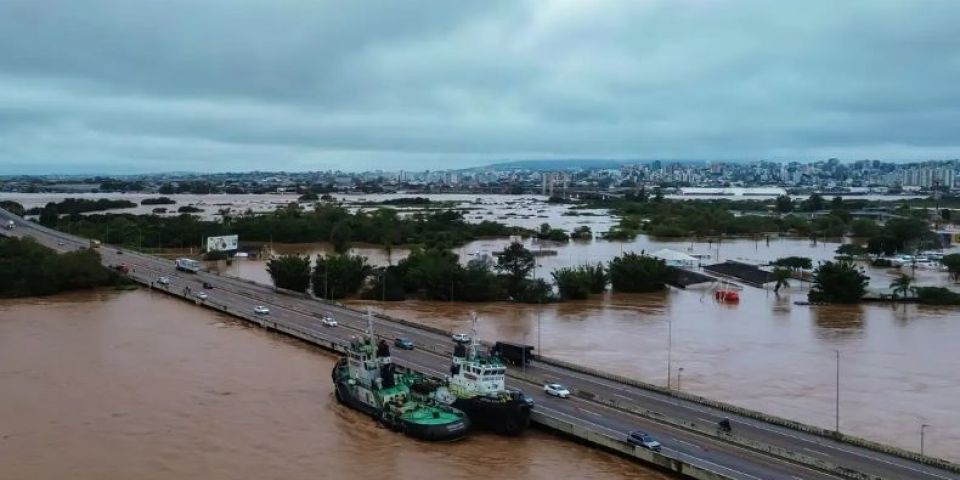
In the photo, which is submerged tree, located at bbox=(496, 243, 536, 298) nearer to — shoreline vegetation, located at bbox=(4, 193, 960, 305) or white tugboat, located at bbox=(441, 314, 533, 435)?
shoreline vegetation, located at bbox=(4, 193, 960, 305)

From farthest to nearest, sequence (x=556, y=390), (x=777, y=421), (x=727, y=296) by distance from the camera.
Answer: (x=727, y=296) → (x=556, y=390) → (x=777, y=421)

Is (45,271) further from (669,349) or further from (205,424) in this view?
(669,349)

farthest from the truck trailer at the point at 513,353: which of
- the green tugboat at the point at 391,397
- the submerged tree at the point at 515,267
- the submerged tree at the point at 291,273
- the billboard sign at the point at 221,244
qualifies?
the billboard sign at the point at 221,244

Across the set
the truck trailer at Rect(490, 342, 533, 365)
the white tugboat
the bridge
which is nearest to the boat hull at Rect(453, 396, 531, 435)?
the white tugboat

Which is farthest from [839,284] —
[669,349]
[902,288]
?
[669,349]

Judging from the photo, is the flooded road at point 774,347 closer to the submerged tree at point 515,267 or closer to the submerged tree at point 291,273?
the submerged tree at point 515,267

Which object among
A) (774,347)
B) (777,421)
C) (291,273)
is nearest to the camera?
(777,421)
